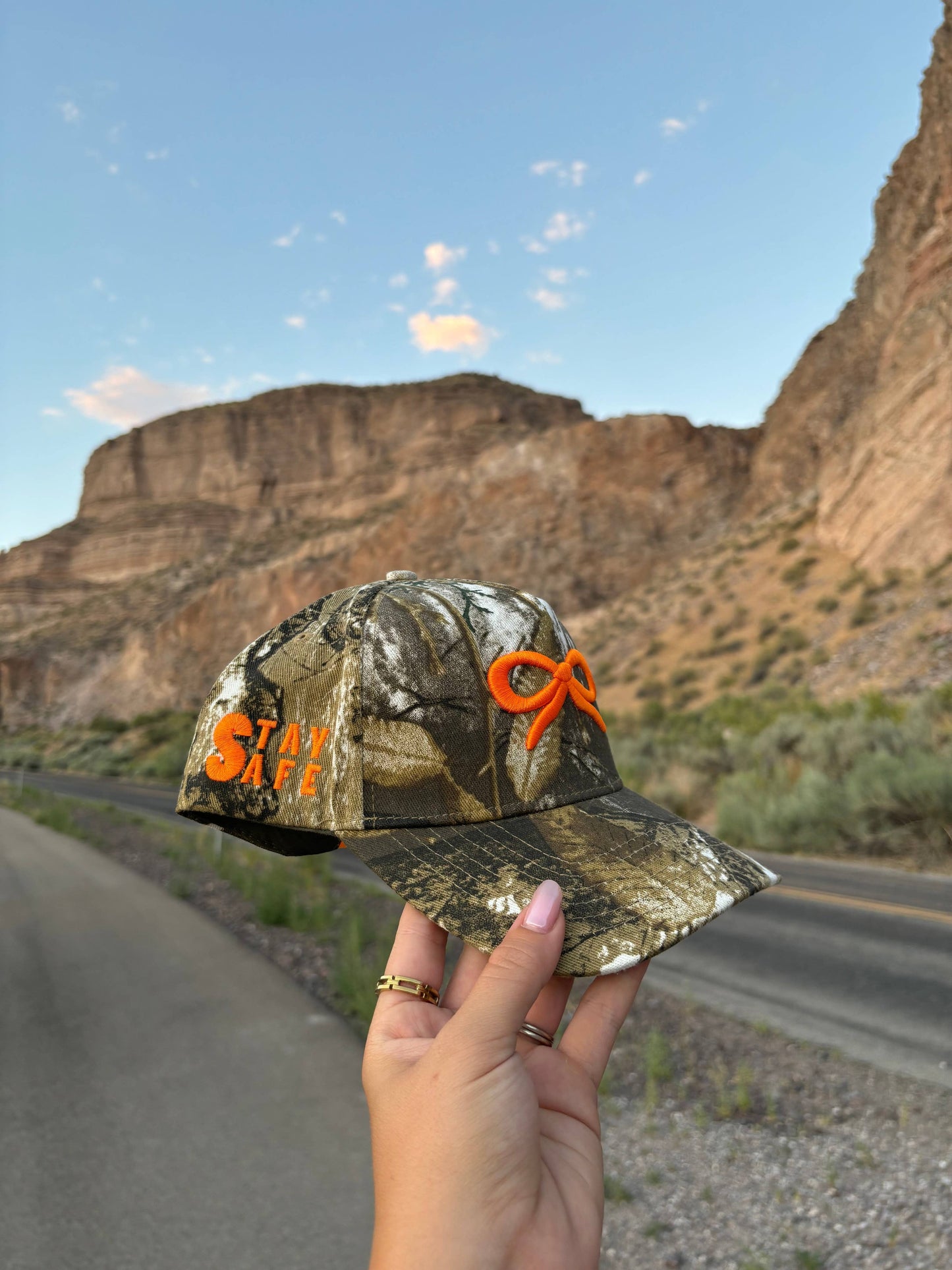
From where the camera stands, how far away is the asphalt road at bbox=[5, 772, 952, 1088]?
4547 millimetres

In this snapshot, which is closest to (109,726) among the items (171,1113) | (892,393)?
(892,393)

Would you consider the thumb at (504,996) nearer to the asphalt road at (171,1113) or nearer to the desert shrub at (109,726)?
the asphalt road at (171,1113)

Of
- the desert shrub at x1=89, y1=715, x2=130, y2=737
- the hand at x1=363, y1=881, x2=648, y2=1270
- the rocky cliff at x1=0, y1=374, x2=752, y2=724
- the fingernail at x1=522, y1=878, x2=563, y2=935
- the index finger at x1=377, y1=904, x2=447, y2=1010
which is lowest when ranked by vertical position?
the desert shrub at x1=89, y1=715, x2=130, y2=737

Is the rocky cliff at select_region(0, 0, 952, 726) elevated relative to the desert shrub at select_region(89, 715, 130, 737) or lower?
elevated

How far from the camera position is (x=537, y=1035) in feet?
4.14

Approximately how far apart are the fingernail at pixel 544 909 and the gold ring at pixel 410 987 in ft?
0.98

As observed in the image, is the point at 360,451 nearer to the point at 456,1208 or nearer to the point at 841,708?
the point at 841,708

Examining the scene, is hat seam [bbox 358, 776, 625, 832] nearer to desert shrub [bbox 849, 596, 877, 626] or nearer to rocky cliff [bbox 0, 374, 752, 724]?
desert shrub [bbox 849, 596, 877, 626]

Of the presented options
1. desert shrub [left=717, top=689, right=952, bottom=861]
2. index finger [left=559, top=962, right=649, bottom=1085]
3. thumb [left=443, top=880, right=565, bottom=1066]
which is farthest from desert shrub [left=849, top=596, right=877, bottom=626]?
thumb [left=443, top=880, right=565, bottom=1066]

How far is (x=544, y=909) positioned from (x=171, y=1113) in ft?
10.0

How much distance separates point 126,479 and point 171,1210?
225ft

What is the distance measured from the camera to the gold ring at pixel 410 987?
1.32 m

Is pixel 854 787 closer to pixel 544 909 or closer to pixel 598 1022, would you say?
pixel 598 1022

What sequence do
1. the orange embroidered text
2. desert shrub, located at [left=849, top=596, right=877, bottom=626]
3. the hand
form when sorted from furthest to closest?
desert shrub, located at [left=849, top=596, right=877, bottom=626] < the orange embroidered text < the hand
